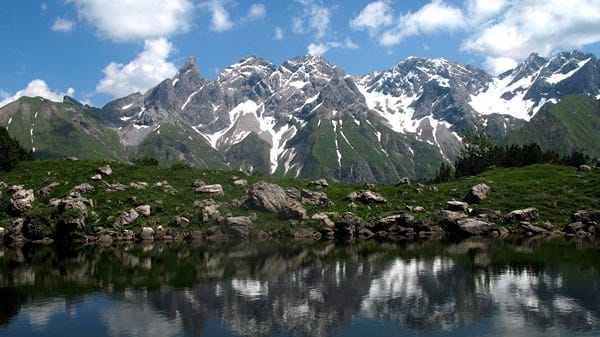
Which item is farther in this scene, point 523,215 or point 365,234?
point 523,215

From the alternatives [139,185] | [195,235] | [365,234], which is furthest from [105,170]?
[365,234]

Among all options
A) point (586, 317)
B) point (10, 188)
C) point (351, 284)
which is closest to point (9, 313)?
point (351, 284)

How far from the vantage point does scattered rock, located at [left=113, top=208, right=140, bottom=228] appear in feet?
329

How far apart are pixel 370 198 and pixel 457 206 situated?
19495mm

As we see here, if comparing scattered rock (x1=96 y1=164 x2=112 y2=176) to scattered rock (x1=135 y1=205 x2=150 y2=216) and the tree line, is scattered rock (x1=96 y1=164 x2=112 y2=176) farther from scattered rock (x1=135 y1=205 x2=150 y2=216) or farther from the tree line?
the tree line

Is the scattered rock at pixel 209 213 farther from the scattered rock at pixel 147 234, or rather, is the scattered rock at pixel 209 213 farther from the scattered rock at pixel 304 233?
the scattered rock at pixel 304 233

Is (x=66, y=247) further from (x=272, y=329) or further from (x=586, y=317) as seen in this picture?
(x=586, y=317)

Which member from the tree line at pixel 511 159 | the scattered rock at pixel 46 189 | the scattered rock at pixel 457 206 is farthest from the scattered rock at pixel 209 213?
the tree line at pixel 511 159

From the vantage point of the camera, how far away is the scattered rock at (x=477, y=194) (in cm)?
11188

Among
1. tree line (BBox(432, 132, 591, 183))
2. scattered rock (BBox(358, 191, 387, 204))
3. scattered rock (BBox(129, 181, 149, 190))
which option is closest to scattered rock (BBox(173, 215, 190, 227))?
scattered rock (BBox(129, 181, 149, 190))

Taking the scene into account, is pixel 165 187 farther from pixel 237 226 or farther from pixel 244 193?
pixel 237 226

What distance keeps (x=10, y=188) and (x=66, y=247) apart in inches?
1197

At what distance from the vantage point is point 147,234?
97.8 metres

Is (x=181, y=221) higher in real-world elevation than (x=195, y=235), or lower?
higher
